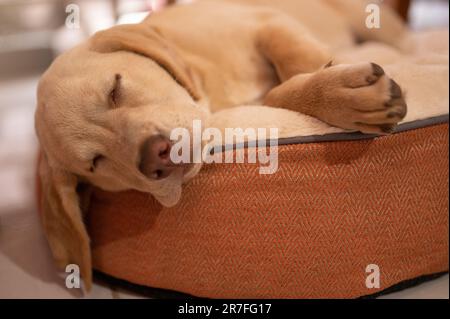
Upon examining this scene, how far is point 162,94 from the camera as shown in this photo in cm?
158

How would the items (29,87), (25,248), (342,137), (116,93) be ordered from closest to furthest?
1. (342,137)
2. (116,93)
3. (25,248)
4. (29,87)

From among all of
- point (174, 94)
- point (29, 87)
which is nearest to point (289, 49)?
point (174, 94)

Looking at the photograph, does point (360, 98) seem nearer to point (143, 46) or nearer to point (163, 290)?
point (143, 46)

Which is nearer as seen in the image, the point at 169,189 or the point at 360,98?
the point at 360,98

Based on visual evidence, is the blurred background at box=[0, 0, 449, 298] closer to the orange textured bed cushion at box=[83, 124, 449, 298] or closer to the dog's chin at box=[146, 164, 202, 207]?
the orange textured bed cushion at box=[83, 124, 449, 298]

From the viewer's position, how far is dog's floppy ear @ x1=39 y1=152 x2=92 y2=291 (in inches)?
65.2

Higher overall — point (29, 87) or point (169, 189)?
point (29, 87)

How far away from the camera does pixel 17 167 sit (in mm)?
2602

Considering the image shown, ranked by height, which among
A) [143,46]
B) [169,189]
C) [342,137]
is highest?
[143,46]

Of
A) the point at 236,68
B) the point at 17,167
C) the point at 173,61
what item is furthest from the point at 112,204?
the point at 17,167

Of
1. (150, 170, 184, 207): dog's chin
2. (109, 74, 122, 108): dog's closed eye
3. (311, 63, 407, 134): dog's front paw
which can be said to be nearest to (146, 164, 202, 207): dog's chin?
(150, 170, 184, 207): dog's chin

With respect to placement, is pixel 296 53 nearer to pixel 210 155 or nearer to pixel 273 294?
pixel 210 155

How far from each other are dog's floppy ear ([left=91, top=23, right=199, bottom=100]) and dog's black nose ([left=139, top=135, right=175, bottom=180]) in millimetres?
425

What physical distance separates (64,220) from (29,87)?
145 centimetres
